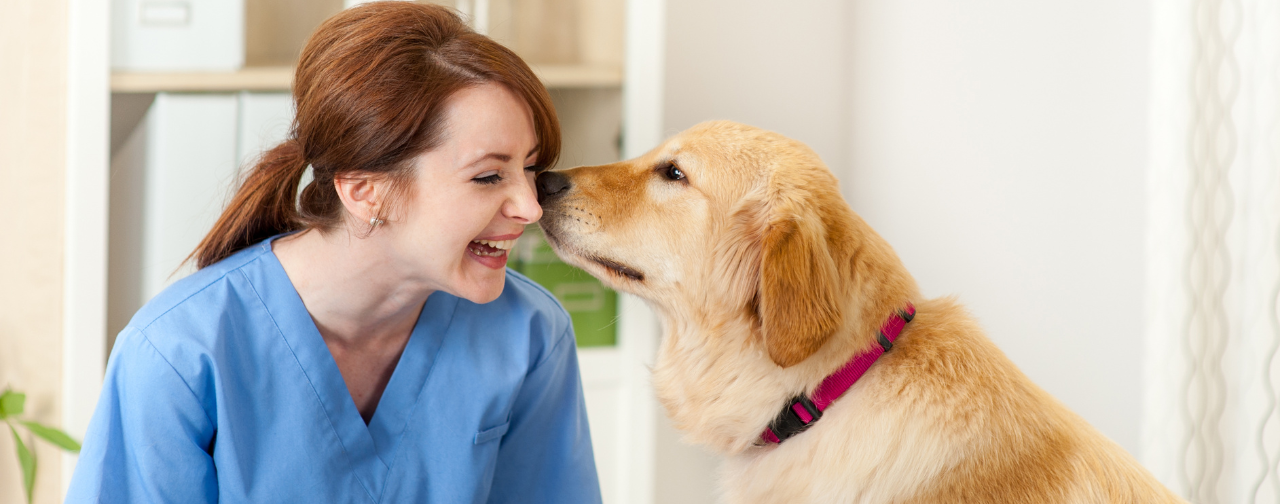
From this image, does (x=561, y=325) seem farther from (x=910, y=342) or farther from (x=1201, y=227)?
(x=1201, y=227)

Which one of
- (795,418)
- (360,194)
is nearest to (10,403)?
(360,194)

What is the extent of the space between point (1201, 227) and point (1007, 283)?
50cm

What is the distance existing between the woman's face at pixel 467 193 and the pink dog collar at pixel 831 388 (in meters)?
0.41

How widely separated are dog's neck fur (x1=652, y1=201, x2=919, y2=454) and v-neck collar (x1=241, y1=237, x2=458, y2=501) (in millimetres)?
369

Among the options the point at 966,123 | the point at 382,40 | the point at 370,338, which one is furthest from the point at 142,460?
the point at 966,123

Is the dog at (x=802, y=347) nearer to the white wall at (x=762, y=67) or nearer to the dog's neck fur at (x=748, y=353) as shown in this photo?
the dog's neck fur at (x=748, y=353)

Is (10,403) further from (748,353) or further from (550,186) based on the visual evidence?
(748,353)

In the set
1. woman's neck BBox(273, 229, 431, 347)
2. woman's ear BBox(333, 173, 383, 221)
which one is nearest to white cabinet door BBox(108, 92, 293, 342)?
woman's neck BBox(273, 229, 431, 347)

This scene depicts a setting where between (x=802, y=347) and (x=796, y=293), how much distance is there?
61mm

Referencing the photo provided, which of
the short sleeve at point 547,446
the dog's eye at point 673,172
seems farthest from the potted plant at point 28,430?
the dog's eye at point 673,172

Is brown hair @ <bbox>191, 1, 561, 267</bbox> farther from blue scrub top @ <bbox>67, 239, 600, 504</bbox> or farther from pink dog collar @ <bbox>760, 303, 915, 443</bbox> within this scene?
pink dog collar @ <bbox>760, 303, 915, 443</bbox>

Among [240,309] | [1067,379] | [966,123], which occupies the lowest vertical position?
[1067,379]

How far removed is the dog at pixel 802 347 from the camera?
0.92m

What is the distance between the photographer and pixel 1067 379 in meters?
1.79
